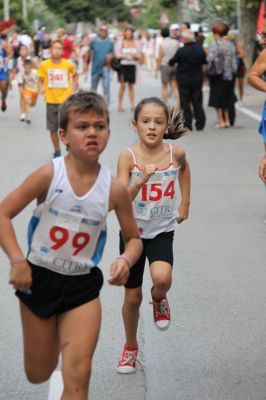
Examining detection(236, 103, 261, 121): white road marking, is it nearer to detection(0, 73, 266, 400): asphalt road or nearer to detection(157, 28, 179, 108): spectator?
detection(157, 28, 179, 108): spectator

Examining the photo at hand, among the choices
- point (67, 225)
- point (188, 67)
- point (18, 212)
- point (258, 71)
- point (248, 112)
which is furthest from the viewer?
point (248, 112)

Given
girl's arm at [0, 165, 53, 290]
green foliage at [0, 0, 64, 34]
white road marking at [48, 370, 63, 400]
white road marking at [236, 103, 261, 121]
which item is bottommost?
green foliage at [0, 0, 64, 34]

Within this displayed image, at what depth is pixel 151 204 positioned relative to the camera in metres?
6.03

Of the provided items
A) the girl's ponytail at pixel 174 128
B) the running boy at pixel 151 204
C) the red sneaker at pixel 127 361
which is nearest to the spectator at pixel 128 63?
the girl's ponytail at pixel 174 128

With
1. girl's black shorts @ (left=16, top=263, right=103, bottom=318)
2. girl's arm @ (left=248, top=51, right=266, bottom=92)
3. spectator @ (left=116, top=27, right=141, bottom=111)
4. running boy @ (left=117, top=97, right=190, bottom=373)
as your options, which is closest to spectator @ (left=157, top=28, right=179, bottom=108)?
spectator @ (left=116, top=27, right=141, bottom=111)

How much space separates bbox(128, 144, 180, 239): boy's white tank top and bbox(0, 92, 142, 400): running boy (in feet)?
4.20

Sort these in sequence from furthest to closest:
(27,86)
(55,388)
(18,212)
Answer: (27,86) < (55,388) < (18,212)

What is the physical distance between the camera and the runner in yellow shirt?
1569 centimetres

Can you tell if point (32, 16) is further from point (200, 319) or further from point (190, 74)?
point (200, 319)

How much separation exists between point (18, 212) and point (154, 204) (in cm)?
167

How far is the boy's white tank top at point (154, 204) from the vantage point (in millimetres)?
6012

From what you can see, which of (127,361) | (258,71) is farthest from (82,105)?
(258,71)

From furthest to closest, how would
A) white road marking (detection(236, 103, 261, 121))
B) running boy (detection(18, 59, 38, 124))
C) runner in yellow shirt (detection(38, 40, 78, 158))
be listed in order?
white road marking (detection(236, 103, 261, 121))
running boy (detection(18, 59, 38, 124))
runner in yellow shirt (detection(38, 40, 78, 158))

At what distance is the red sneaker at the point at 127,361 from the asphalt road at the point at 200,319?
0.05 meters
